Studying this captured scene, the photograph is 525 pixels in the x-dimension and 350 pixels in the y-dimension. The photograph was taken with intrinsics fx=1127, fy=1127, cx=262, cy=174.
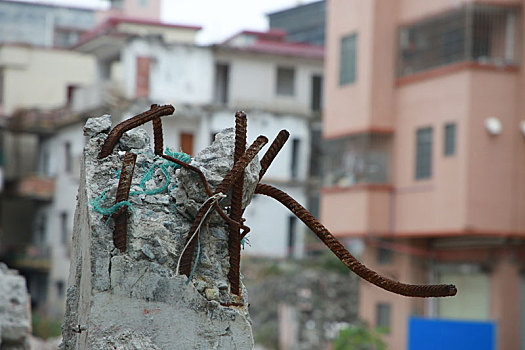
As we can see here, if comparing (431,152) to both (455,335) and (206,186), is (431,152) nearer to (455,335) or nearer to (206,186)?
(455,335)

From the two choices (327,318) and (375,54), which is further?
(327,318)

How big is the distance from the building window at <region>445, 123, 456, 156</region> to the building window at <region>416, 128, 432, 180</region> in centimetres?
61

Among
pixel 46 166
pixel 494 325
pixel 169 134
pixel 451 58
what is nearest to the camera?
pixel 494 325

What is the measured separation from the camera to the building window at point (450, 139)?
903 inches

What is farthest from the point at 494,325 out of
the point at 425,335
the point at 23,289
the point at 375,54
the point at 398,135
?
the point at 23,289

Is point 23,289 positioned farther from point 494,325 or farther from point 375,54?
point 375,54

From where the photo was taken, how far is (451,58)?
77.3 ft

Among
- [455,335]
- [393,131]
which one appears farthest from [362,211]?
[455,335]

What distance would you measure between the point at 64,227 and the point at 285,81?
9.72 m

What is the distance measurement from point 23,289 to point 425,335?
14.2 meters

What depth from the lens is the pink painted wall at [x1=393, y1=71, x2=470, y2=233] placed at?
22578 mm

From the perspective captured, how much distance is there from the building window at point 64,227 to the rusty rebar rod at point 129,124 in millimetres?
36515

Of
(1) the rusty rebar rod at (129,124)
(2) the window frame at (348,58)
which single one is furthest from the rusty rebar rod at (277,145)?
(2) the window frame at (348,58)

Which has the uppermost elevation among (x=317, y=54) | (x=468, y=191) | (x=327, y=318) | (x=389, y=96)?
(x=317, y=54)
